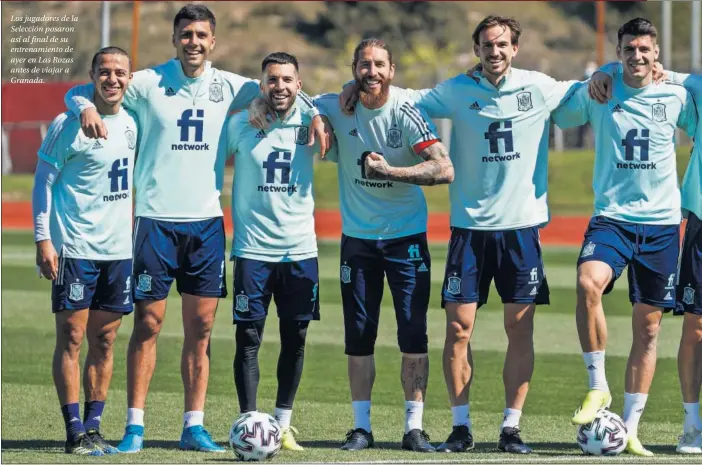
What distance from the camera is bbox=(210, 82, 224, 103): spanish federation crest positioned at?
8.24 m

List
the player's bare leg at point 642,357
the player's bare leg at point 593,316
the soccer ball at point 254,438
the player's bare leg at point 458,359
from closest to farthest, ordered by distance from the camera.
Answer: the soccer ball at point 254,438, the player's bare leg at point 593,316, the player's bare leg at point 458,359, the player's bare leg at point 642,357

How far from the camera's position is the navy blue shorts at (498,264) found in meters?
8.10

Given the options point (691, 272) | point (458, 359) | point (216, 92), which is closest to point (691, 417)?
point (691, 272)

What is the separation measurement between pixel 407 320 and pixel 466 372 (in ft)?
1.59

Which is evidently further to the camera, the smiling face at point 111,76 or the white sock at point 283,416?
the white sock at point 283,416

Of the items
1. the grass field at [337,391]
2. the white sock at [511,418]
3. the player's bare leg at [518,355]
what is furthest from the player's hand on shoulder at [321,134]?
the white sock at [511,418]

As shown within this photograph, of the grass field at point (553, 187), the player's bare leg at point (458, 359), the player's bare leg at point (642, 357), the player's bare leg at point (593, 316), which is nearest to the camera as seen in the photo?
the player's bare leg at point (593, 316)

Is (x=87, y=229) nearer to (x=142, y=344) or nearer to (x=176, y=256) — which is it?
(x=176, y=256)

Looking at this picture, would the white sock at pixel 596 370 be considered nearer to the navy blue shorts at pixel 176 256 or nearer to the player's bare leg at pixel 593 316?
the player's bare leg at pixel 593 316

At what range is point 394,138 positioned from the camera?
8.11m

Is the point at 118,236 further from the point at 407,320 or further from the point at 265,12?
the point at 265,12

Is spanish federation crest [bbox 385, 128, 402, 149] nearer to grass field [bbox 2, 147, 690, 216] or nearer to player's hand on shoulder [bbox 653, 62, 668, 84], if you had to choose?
player's hand on shoulder [bbox 653, 62, 668, 84]

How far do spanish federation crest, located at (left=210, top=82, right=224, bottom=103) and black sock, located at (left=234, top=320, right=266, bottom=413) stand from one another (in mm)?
1412

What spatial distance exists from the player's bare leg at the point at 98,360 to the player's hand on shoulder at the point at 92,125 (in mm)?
1122
